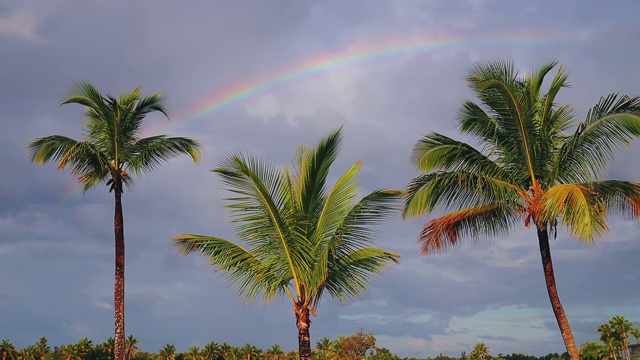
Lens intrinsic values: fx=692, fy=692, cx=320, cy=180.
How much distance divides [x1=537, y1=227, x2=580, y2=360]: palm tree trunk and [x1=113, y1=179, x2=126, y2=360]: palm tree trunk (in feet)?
44.5

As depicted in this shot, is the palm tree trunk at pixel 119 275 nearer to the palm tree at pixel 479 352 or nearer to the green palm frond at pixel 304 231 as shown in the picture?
the green palm frond at pixel 304 231

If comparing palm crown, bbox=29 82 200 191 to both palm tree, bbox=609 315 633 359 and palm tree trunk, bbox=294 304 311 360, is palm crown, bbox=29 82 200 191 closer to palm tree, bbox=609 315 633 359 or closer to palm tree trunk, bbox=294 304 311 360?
palm tree trunk, bbox=294 304 311 360

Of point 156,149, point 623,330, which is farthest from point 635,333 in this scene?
point 156,149

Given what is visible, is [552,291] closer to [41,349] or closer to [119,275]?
[119,275]

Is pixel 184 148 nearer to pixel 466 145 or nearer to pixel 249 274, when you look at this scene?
pixel 249 274

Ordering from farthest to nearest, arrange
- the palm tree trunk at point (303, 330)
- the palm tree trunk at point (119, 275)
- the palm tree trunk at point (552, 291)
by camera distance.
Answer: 1. the palm tree trunk at point (119, 275)
2. the palm tree trunk at point (552, 291)
3. the palm tree trunk at point (303, 330)

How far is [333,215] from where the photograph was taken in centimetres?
1848

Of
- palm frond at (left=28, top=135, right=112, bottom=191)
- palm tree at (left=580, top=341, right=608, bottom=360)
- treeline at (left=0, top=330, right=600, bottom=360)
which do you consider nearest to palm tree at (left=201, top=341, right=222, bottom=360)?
treeline at (left=0, top=330, right=600, bottom=360)

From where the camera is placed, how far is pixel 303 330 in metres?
17.5

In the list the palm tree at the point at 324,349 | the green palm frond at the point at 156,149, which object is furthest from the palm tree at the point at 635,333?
the green palm frond at the point at 156,149

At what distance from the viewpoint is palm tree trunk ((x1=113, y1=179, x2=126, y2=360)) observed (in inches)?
892

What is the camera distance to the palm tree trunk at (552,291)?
66.3ft

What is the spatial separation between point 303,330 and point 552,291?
7.95 metres

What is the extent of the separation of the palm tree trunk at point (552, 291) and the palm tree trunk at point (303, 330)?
24.6 ft
